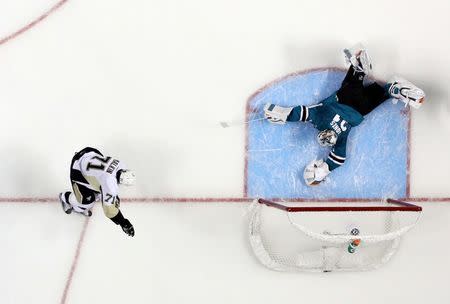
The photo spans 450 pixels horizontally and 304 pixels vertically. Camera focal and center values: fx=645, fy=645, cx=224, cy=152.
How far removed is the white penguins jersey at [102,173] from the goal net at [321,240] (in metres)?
0.98

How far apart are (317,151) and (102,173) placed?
1357 mm

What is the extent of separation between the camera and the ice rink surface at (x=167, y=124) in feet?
11.9

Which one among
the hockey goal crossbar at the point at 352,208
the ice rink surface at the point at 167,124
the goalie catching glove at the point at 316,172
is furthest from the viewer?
the goalie catching glove at the point at 316,172

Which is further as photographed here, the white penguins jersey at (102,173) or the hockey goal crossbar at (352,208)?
the hockey goal crossbar at (352,208)

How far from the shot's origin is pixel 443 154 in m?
4.11

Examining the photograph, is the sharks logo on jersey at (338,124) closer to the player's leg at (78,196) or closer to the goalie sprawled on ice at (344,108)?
the goalie sprawled on ice at (344,108)

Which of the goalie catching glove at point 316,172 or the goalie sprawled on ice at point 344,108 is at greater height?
the goalie sprawled on ice at point 344,108

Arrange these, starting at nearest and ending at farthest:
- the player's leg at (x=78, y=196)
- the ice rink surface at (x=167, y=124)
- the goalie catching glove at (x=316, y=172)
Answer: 1. the player's leg at (x=78, y=196)
2. the ice rink surface at (x=167, y=124)
3. the goalie catching glove at (x=316, y=172)

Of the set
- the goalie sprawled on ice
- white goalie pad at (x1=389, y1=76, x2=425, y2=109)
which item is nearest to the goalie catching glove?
the goalie sprawled on ice

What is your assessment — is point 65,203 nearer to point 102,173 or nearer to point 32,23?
point 102,173

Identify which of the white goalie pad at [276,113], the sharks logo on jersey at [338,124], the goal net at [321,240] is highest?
the white goalie pad at [276,113]

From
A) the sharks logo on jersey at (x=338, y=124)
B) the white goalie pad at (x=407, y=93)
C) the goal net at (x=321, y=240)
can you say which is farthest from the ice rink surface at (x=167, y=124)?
the sharks logo on jersey at (x=338, y=124)

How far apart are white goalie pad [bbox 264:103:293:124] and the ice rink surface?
0.17 m

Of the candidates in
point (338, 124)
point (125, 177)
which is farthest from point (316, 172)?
point (125, 177)
